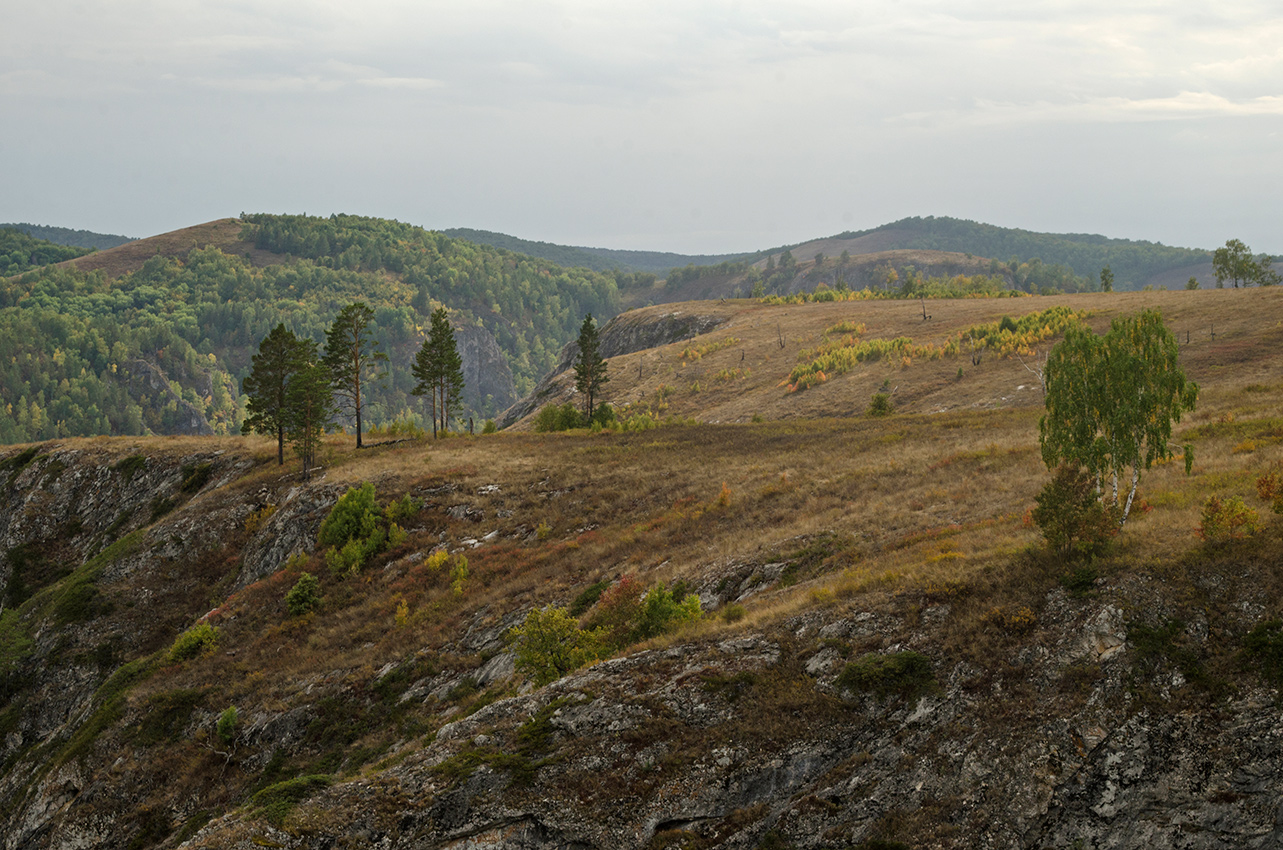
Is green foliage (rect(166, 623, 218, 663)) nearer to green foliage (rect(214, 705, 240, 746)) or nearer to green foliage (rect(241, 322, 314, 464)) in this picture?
green foliage (rect(214, 705, 240, 746))

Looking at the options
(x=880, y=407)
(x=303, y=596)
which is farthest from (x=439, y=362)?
(x=880, y=407)

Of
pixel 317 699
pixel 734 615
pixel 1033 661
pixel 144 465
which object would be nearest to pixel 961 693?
pixel 1033 661

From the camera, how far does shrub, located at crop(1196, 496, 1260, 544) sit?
15.6m

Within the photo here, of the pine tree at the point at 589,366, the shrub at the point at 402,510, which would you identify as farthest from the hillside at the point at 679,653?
the pine tree at the point at 589,366

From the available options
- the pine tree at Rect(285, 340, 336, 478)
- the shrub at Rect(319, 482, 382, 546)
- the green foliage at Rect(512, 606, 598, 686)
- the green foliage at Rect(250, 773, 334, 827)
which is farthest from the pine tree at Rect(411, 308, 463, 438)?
the green foliage at Rect(250, 773, 334, 827)

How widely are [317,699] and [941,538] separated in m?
23.4

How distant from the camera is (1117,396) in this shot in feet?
58.5

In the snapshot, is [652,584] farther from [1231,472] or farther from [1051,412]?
[1231,472]

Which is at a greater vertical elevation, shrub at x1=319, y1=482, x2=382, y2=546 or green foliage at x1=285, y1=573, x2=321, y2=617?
shrub at x1=319, y1=482, x2=382, y2=546

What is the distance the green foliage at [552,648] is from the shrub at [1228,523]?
15.8 m

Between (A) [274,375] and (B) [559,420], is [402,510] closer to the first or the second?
(A) [274,375]

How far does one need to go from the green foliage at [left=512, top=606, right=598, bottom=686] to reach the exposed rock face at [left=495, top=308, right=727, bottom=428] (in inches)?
3725

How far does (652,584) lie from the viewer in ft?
86.1

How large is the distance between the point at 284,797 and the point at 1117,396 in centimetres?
2211
